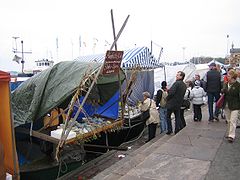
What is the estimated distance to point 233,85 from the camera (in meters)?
6.82

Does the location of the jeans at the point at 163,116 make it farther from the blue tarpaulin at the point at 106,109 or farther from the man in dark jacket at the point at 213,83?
the blue tarpaulin at the point at 106,109

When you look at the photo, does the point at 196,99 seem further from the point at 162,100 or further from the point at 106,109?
the point at 106,109

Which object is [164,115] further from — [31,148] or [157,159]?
[31,148]

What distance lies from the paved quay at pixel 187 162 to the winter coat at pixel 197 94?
1673 mm

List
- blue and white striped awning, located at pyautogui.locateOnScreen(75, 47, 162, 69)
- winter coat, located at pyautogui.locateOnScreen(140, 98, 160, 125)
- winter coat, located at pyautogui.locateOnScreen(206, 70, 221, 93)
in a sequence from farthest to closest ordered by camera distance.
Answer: blue and white striped awning, located at pyautogui.locateOnScreen(75, 47, 162, 69), winter coat, located at pyautogui.locateOnScreen(140, 98, 160, 125), winter coat, located at pyautogui.locateOnScreen(206, 70, 221, 93)

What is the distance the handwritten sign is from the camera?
6.04 meters

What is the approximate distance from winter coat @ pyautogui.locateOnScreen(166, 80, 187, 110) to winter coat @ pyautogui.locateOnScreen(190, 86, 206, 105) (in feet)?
3.95

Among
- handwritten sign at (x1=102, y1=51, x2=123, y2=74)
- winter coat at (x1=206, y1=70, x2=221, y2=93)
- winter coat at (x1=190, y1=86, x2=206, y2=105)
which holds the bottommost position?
winter coat at (x1=190, y1=86, x2=206, y2=105)

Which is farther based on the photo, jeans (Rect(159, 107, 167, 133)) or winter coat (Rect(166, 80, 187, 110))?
jeans (Rect(159, 107, 167, 133))

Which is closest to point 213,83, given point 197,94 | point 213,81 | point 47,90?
point 213,81

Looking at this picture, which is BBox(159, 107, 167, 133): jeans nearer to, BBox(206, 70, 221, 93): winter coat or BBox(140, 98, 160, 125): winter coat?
BBox(140, 98, 160, 125): winter coat

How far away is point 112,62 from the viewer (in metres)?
6.24

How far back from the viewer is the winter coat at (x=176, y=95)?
8.21 m

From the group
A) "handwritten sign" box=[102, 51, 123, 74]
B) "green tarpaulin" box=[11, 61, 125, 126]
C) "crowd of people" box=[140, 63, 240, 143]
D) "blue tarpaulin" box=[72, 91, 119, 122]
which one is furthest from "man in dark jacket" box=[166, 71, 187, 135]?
"green tarpaulin" box=[11, 61, 125, 126]
